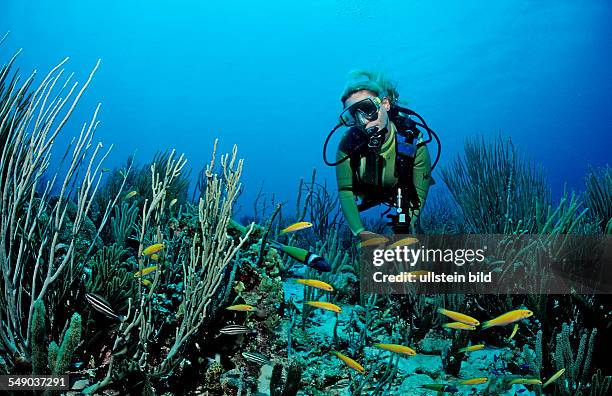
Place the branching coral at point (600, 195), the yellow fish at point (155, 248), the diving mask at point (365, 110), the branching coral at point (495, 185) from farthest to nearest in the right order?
the branching coral at point (495, 185)
the branching coral at point (600, 195)
the diving mask at point (365, 110)
the yellow fish at point (155, 248)

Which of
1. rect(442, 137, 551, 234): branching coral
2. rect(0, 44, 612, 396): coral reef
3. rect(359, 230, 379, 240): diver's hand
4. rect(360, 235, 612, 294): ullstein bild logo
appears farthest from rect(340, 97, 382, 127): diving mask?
rect(442, 137, 551, 234): branching coral

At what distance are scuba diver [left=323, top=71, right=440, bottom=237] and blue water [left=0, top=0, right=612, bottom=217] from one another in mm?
22827

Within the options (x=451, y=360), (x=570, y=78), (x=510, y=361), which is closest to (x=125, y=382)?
(x=451, y=360)

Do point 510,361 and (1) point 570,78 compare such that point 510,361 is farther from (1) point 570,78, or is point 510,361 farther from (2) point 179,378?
(1) point 570,78

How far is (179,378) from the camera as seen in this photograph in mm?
2541

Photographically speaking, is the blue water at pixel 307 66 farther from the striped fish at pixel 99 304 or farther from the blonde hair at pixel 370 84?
the striped fish at pixel 99 304

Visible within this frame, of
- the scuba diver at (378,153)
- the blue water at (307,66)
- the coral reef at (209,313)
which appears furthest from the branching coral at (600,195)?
the blue water at (307,66)

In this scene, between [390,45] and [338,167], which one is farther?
[390,45]

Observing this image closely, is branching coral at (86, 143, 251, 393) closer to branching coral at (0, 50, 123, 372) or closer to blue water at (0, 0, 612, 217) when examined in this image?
branching coral at (0, 50, 123, 372)

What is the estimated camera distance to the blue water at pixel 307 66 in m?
42.1

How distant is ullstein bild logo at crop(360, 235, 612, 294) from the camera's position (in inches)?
139

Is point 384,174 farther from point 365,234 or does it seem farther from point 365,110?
point 365,234

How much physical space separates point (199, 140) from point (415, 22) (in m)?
87.9

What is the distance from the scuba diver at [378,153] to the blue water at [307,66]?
22827 mm
